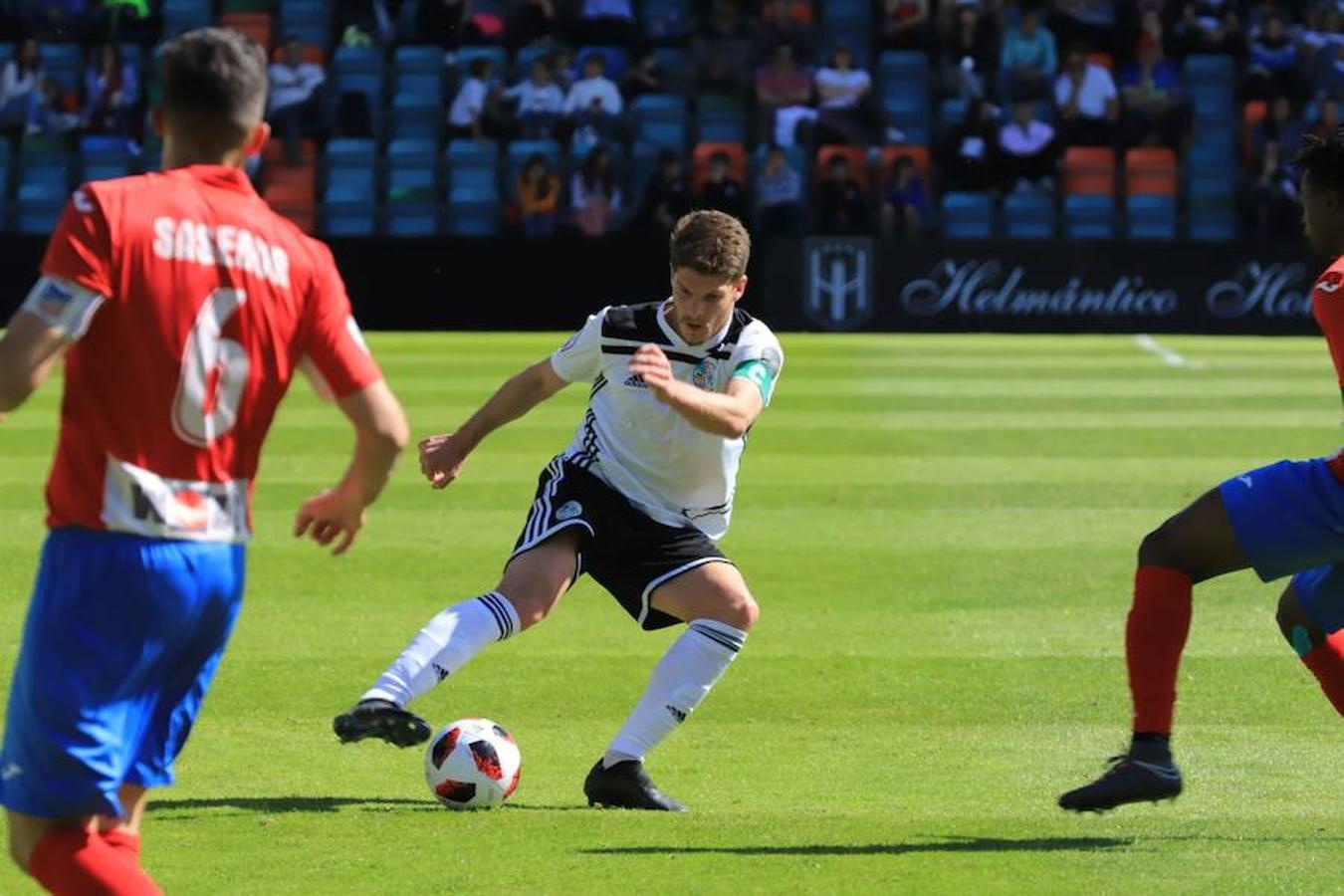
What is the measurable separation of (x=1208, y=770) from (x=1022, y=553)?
467 centimetres

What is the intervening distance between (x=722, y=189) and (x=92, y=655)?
941 inches

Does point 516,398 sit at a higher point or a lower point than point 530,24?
higher

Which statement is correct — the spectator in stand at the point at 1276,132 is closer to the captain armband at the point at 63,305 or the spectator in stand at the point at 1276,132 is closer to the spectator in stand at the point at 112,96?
the spectator in stand at the point at 112,96

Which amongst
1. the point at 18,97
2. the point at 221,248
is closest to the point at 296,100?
the point at 18,97

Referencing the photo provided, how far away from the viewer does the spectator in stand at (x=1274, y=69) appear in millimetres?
30625

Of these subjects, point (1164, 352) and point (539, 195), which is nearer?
point (1164, 352)

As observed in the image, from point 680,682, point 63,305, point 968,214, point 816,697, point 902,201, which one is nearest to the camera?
point 63,305

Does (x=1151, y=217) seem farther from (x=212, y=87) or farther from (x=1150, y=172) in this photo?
(x=212, y=87)

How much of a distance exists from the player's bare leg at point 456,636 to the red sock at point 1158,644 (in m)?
1.67

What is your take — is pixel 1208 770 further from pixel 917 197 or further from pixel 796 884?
pixel 917 197

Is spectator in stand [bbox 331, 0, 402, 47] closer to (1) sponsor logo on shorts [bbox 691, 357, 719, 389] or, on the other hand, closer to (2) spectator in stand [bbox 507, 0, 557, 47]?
(2) spectator in stand [bbox 507, 0, 557, 47]

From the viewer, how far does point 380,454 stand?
457 centimetres

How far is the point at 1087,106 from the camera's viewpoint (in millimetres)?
30188

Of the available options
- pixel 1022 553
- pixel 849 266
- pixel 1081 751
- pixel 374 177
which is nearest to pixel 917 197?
pixel 849 266
